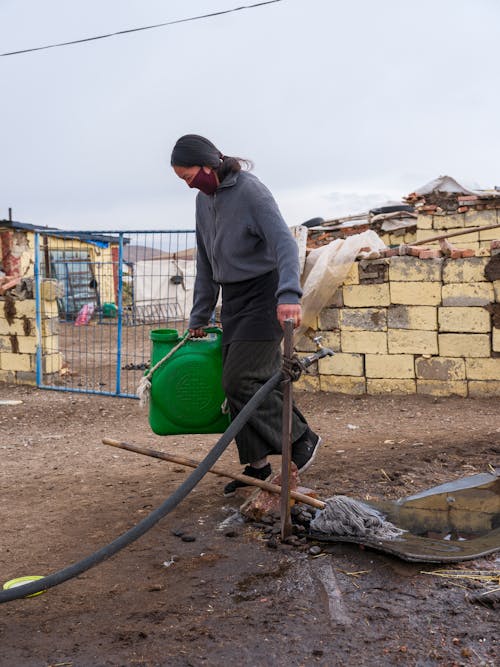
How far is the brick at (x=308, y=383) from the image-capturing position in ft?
26.0

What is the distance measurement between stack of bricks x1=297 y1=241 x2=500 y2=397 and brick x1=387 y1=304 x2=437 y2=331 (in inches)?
0.4

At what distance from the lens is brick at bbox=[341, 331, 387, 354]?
7.57 metres

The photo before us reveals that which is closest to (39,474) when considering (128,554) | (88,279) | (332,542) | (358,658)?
(128,554)

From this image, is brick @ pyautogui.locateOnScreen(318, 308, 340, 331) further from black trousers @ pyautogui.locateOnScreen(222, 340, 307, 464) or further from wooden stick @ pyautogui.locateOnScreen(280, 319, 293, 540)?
wooden stick @ pyautogui.locateOnScreen(280, 319, 293, 540)

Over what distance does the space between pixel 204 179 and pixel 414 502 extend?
2.13 m

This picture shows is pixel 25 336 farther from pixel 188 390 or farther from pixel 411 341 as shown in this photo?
pixel 188 390

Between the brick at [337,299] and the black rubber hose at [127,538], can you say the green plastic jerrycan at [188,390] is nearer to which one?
the black rubber hose at [127,538]

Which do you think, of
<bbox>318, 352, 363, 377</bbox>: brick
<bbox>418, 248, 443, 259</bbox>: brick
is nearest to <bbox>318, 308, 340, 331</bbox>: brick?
<bbox>318, 352, 363, 377</bbox>: brick

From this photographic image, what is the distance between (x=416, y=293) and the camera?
7.39m

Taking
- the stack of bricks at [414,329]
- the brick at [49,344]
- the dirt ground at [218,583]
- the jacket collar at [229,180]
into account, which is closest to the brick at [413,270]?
the stack of bricks at [414,329]

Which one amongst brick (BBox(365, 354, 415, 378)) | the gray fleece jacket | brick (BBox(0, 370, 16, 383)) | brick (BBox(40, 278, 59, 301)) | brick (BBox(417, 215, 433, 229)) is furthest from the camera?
brick (BBox(417, 215, 433, 229))

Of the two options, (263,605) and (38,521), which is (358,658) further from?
(38,521)

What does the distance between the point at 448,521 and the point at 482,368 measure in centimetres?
397

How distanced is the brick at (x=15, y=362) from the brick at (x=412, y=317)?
477 cm
